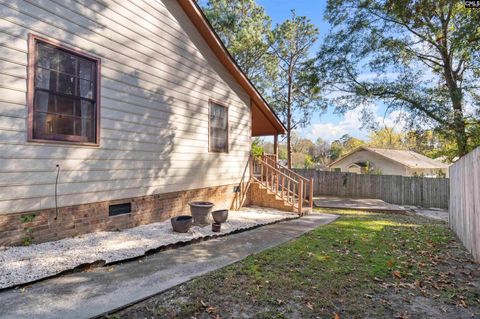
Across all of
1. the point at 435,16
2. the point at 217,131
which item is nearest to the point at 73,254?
the point at 217,131

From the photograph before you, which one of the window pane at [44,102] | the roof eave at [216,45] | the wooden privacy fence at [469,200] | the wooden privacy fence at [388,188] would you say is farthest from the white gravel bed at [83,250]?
the wooden privacy fence at [388,188]

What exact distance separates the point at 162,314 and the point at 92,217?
340 centimetres

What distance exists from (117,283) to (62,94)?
3.43 m

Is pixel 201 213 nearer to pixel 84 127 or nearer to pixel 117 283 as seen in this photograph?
pixel 84 127

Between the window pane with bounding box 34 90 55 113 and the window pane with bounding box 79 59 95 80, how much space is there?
2.49 feet

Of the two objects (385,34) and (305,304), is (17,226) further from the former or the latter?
(385,34)

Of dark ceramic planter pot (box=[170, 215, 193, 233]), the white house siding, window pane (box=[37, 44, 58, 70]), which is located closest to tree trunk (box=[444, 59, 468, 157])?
the white house siding

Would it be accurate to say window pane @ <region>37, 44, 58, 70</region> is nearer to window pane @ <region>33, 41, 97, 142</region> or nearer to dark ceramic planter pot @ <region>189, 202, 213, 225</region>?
window pane @ <region>33, 41, 97, 142</region>

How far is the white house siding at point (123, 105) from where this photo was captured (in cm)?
448

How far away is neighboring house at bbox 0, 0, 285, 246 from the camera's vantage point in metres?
4.54

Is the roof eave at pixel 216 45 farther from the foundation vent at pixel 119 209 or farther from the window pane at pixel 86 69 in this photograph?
the foundation vent at pixel 119 209

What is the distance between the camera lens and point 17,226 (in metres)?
4.52

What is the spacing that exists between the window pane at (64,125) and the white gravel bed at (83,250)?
6.16 feet

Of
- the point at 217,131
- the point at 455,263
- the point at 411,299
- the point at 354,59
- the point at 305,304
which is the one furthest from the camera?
the point at 354,59
